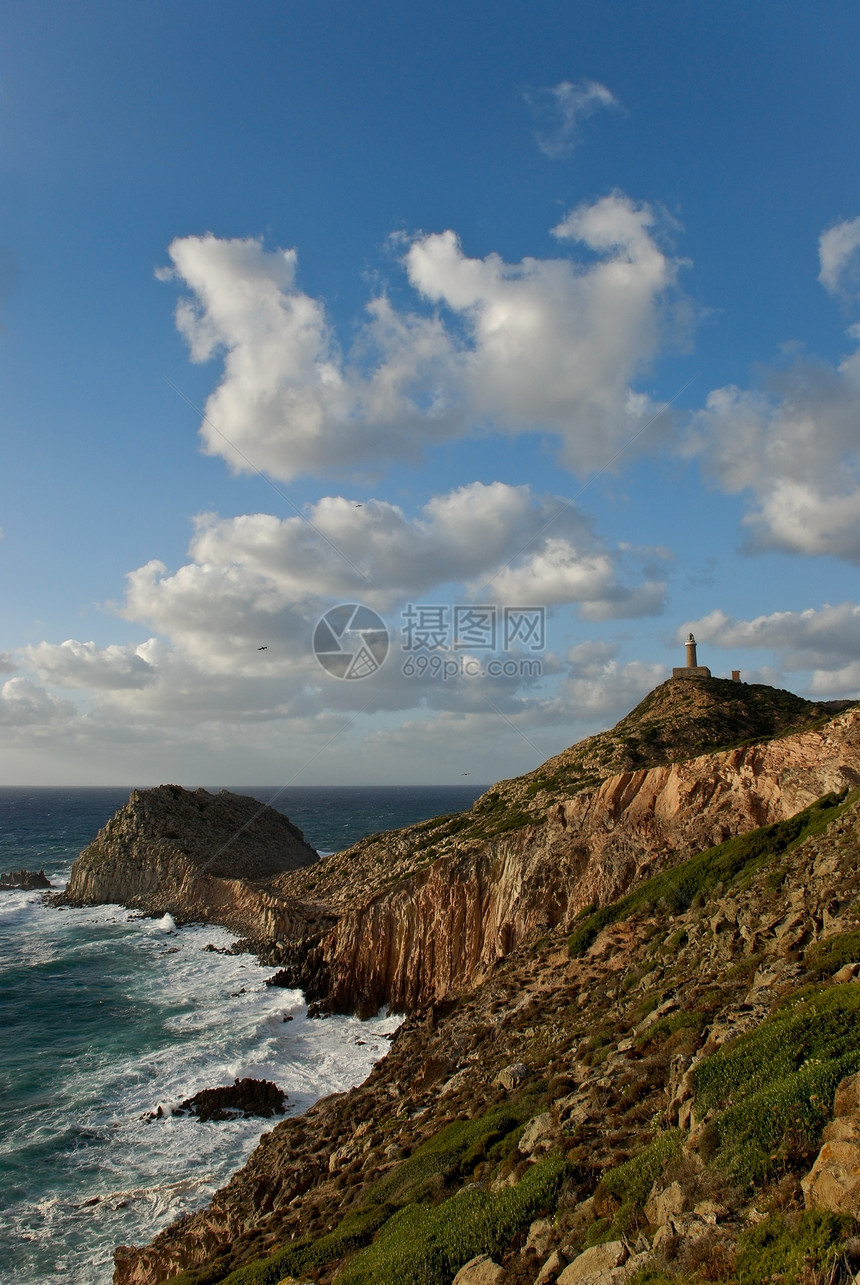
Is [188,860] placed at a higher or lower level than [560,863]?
lower

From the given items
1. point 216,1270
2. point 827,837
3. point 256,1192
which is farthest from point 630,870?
point 216,1270

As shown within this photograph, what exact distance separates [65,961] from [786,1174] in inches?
2207

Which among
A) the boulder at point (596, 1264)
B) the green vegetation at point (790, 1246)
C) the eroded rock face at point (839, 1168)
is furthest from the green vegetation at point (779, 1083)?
the boulder at point (596, 1264)

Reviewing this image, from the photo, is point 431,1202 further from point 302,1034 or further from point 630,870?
point 302,1034

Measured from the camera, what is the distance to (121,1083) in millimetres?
30531

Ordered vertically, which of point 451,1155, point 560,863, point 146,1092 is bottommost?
point 146,1092

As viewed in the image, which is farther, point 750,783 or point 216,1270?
point 750,783

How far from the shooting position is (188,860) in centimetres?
7100

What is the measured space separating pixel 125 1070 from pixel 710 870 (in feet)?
92.6

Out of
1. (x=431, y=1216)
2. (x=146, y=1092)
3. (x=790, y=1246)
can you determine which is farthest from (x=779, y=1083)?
(x=146, y=1092)

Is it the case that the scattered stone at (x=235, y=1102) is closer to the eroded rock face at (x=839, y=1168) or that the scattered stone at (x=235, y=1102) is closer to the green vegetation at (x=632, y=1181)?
the green vegetation at (x=632, y=1181)

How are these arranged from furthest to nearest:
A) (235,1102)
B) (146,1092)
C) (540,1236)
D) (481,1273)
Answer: (146,1092) < (235,1102) < (540,1236) < (481,1273)

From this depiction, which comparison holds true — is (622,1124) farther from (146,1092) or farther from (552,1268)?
(146,1092)

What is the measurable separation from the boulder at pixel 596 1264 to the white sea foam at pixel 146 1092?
1799 centimetres
